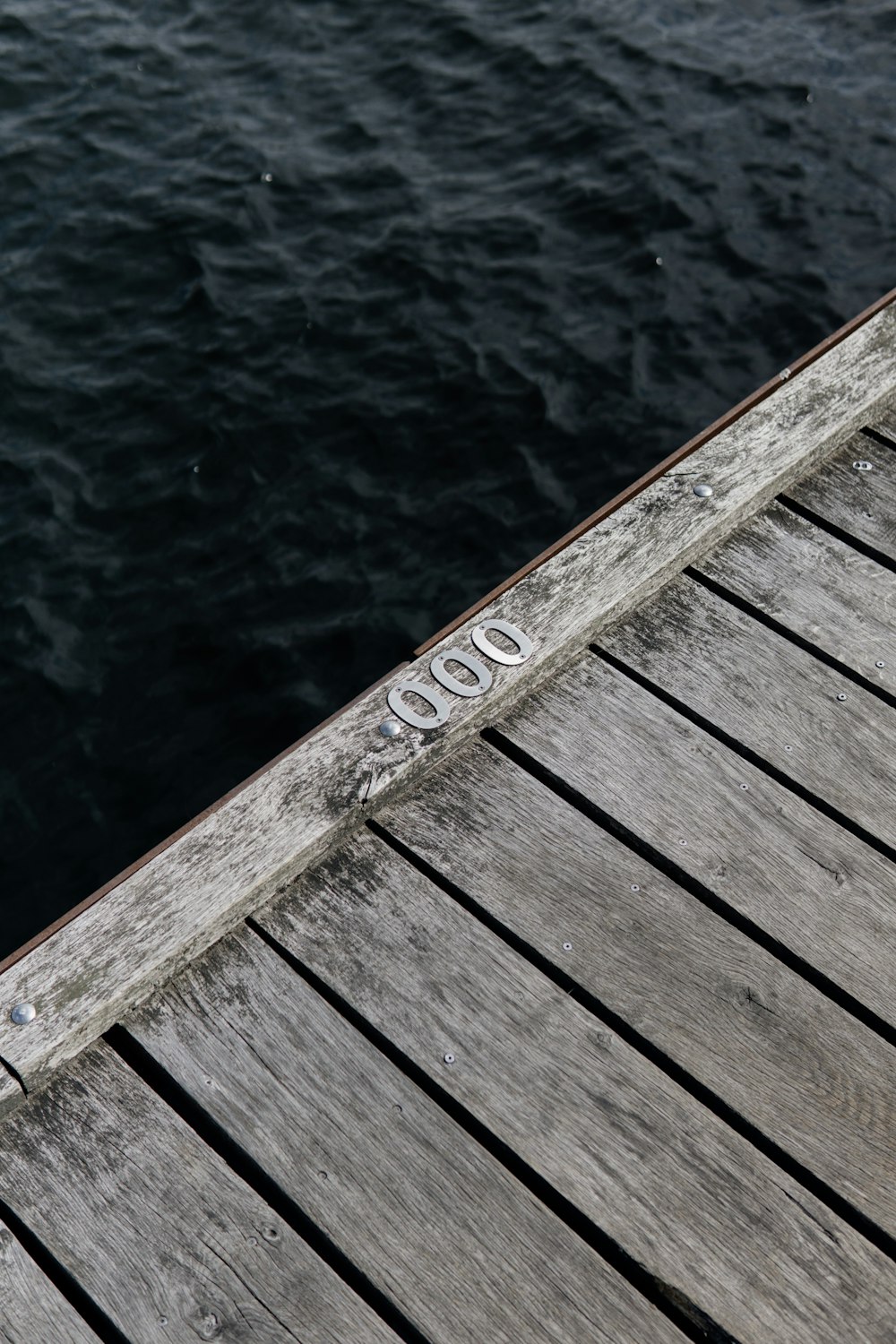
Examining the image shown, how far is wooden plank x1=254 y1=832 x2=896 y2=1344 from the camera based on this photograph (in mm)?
2045

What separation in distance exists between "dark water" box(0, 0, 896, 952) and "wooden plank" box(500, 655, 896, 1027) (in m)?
2.50

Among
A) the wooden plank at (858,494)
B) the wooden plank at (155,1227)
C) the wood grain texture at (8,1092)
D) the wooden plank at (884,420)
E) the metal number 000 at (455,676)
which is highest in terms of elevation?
the wooden plank at (884,420)

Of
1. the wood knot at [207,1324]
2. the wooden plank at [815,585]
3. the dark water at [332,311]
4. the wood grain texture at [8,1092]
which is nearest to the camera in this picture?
the wood knot at [207,1324]

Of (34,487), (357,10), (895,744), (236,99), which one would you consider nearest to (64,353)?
(34,487)

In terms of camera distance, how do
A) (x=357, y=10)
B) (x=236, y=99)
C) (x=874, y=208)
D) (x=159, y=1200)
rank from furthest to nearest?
(x=357, y=10) → (x=236, y=99) → (x=874, y=208) → (x=159, y=1200)

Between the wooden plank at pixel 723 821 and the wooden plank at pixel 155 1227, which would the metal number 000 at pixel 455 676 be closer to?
the wooden plank at pixel 723 821

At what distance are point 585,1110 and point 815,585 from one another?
134 cm

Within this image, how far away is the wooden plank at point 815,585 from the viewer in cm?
290

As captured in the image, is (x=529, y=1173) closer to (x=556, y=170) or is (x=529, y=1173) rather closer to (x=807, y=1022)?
(x=807, y=1022)

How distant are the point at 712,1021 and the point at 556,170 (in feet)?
20.1

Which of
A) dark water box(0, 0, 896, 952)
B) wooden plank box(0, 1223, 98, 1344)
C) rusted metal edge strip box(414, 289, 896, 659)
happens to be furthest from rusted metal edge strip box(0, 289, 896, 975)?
dark water box(0, 0, 896, 952)

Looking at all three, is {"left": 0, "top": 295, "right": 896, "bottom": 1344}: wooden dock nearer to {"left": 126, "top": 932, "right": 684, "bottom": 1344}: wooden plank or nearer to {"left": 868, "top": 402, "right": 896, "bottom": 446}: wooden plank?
{"left": 126, "top": 932, "right": 684, "bottom": 1344}: wooden plank

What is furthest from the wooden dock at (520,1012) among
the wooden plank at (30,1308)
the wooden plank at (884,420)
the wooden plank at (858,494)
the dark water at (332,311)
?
the dark water at (332,311)

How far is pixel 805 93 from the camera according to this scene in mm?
8000
